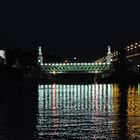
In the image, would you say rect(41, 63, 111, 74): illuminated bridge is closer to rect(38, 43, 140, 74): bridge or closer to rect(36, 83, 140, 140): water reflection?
rect(38, 43, 140, 74): bridge

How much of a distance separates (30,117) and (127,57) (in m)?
127

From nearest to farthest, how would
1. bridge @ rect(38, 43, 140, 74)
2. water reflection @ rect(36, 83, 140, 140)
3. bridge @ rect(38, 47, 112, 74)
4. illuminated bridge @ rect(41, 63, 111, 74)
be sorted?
water reflection @ rect(36, 83, 140, 140)
bridge @ rect(38, 43, 140, 74)
bridge @ rect(38, 47, 112, 74)
illuminated bridge @ rect(41, 63, 111, 74)

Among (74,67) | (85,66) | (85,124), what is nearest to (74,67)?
(74,67)

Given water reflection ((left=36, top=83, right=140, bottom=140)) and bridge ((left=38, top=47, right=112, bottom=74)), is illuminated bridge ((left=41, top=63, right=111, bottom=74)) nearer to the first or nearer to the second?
bridge ((left=38, top=47, right=112, bottom=74))

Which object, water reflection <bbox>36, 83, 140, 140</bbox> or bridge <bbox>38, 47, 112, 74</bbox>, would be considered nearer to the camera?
water reflection <bbox>36, 83, 140, 140</bbox>

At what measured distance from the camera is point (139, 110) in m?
33.2

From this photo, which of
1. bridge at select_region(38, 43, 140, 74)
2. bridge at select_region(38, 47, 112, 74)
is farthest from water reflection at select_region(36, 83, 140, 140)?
bridge at select_region(38, 47, 112, 74)

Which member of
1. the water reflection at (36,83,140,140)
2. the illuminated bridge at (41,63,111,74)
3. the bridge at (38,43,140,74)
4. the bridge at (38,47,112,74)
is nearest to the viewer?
the water reflection at (36,83,140,140)

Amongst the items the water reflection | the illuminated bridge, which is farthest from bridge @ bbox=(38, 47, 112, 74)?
the water reflection

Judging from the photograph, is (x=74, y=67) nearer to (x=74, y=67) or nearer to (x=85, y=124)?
(x=74, y=67)

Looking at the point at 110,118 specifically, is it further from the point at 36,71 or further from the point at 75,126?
the point at 36,71

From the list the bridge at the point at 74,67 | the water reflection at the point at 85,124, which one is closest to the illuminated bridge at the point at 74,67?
the bridge at the point at 74,67

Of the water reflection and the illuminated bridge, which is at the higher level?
the illuminated bridge

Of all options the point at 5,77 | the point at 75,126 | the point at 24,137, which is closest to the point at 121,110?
the point at 75,126
